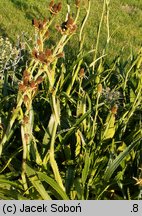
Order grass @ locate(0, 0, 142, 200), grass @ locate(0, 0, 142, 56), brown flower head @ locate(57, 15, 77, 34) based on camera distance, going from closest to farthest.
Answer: brown flower head @ locate(57, 15, 77, 34) → grass @ locate(0, 0, 142, 200) → grass @ locate(0, 0, 142, 56)

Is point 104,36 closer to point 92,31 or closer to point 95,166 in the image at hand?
point 92,31

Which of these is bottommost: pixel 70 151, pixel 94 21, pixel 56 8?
pixel 70 151

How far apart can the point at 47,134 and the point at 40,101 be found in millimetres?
694

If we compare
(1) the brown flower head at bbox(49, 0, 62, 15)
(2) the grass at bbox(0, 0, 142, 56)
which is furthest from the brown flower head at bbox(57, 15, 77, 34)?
(2) the grass at bbox(0, 0, 142, 56)

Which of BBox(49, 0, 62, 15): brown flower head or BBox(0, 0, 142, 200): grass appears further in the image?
BBox(0, 0, 142, 200): grass

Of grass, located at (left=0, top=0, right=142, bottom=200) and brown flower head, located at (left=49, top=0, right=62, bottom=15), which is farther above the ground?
brown flower head, located at (left=49, top=0, right=62, bottom=15)

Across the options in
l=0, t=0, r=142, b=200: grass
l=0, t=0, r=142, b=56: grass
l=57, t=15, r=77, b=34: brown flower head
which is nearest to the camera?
l=57, t=15, r=77, b=34: brown flower head

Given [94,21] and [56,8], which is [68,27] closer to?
[56,8]

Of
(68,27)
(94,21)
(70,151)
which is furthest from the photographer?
(94,21)

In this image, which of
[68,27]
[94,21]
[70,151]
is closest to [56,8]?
[68,27]

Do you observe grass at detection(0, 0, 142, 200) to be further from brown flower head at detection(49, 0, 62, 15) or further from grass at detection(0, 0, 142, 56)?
grass at detection(0, 0, 142, 56)

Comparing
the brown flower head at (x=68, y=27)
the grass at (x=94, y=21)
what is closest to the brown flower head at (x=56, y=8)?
the brown flower head at (x=68, y=27)

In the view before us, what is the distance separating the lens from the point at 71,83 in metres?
3.53

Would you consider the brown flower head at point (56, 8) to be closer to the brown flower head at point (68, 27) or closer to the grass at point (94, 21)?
the brown flower head at point (68, 27)
